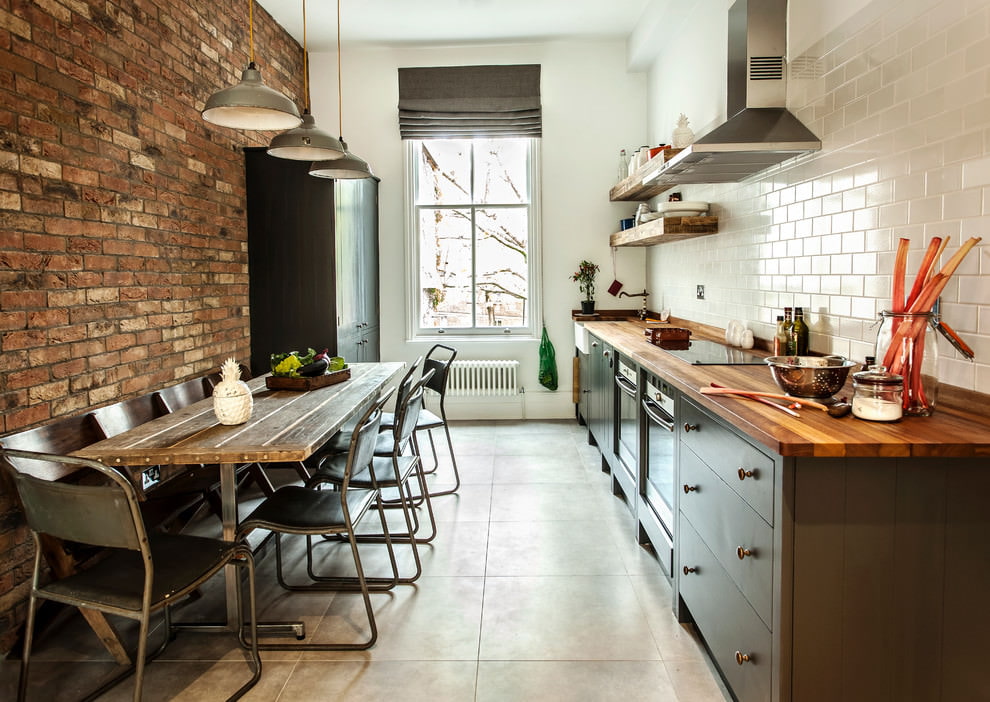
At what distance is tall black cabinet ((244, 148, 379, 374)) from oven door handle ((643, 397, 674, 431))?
8.61ft

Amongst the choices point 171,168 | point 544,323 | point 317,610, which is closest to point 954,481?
point 317,610

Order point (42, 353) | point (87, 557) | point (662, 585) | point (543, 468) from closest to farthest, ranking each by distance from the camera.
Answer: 1. point (87, 557)
2. point (42, 353)
3. point (662, 585)
4. point (543, 468)

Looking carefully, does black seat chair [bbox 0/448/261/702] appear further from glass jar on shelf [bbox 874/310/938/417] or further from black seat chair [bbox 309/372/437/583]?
glass jar on shelf [bbox 874/310/938/417]

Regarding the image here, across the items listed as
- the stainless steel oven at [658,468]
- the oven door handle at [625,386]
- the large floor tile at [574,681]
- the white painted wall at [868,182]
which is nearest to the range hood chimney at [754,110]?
the white painted wall at [868,182]

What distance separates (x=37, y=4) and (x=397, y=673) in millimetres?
3041

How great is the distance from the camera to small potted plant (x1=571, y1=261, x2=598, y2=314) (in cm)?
608

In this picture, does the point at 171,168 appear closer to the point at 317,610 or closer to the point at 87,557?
the point at 87,557

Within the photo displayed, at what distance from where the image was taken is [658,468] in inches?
118

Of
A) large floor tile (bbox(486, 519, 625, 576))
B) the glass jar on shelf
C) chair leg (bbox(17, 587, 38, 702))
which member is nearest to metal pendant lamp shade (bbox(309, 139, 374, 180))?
large floor tile (bbox(486, 519, 625, 576))

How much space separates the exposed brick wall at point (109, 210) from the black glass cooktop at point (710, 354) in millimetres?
2764

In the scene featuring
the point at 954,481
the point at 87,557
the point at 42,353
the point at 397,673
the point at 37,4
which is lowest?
the point at 397,673

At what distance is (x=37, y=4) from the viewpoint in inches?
107

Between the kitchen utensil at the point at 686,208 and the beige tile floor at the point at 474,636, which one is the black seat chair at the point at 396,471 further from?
the kitchen utensil at the point at 686,208

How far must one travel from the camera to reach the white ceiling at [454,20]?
16.8ft
